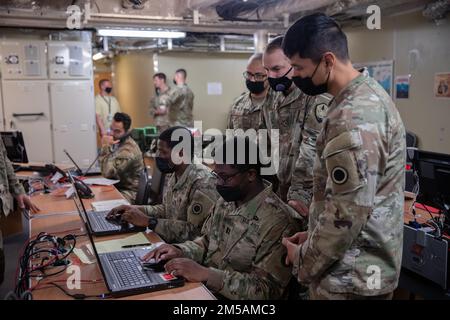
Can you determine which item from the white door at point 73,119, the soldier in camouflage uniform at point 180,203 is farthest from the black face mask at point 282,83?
the white door at point 73,119

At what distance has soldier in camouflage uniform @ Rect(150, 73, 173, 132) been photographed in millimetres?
7294

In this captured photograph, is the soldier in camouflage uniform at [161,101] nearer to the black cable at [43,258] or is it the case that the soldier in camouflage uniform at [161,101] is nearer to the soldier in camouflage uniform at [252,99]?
the soldier in camouflage uniform at [252,99]

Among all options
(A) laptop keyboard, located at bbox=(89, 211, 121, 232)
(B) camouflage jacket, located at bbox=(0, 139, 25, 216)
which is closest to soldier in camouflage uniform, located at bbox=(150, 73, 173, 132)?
(B) camouflage jacket, located at bbox=(0, 139, 25, 216)

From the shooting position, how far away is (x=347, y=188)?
1.27 meters

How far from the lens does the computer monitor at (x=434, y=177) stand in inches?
81.1

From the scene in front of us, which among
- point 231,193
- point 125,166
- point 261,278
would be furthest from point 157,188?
point 261,278

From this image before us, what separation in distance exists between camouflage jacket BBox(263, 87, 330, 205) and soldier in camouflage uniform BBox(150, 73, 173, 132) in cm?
495

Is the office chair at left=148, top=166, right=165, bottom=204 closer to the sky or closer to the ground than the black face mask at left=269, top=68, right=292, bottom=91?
closer to the ground

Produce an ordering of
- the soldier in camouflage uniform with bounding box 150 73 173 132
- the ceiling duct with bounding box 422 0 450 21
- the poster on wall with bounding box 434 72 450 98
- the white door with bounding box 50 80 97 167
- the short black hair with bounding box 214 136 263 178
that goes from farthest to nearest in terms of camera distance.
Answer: the soldier in camouflage uniform with bounding box 150 73 173 132 → the white door with bounding box 50 80 97 167 → the poster on wall with bounding box 434 72 450 98 → the ceiling duct with bounding box 422 0 450 21 → the short black hair with bounding box 214 136 263 178

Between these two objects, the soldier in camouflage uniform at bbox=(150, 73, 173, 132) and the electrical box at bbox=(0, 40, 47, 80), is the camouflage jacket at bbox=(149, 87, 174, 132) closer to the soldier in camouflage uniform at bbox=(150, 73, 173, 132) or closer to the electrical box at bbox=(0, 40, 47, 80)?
the soldier in camouflage uniform at bbox=(150, 73, 173, 132)

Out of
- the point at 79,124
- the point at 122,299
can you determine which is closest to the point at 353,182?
the point at 122,299

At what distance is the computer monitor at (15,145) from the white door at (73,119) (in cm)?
194
